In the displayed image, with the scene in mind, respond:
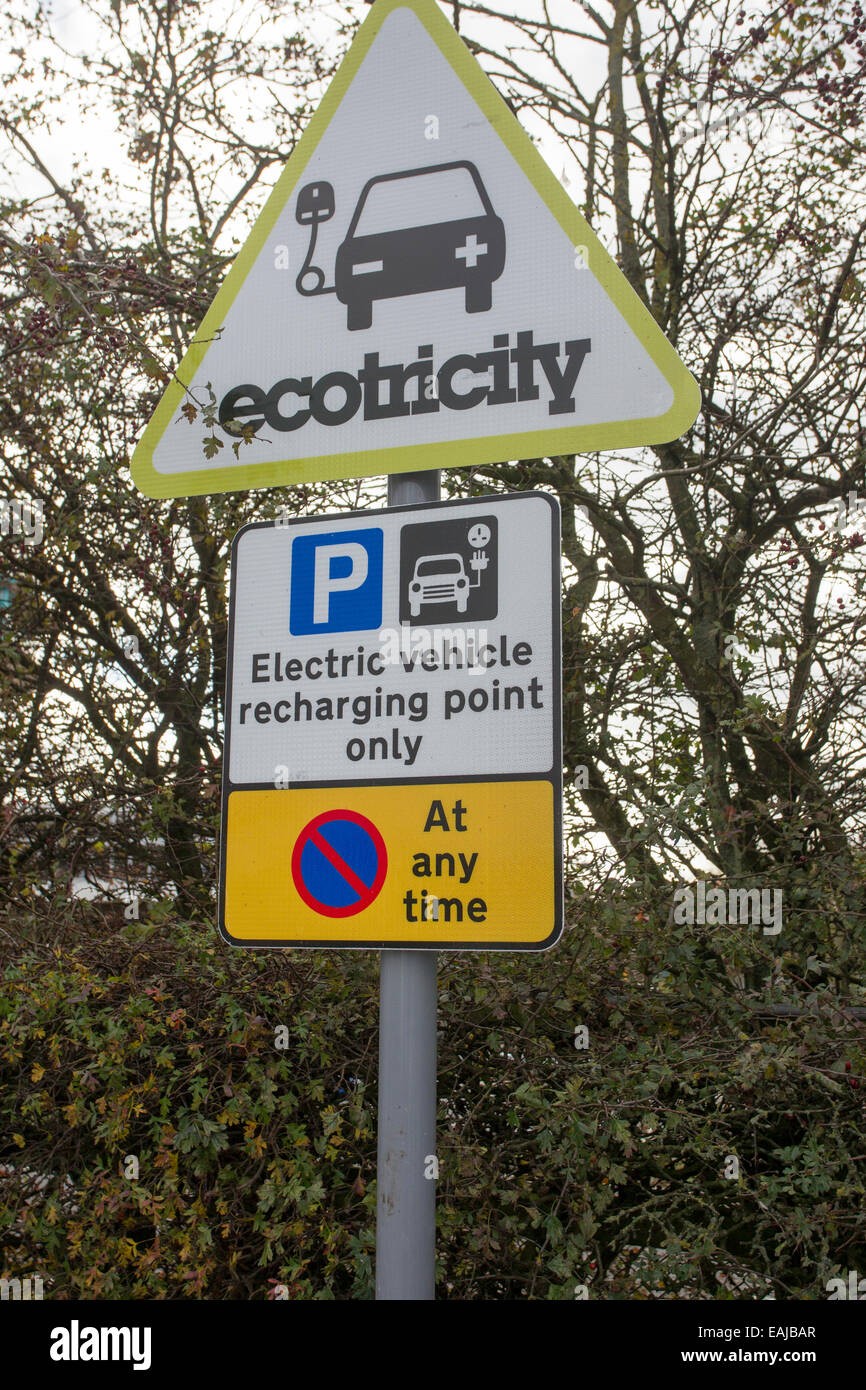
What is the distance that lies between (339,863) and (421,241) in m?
0.91

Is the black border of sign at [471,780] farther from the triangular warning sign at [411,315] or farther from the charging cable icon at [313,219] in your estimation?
the charging cable icon at [313,219]

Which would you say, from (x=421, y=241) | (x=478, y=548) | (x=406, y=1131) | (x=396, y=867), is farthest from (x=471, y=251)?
(x=406, y=1131)

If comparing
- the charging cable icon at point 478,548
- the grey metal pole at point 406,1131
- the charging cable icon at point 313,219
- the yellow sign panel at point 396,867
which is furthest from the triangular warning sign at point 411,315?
the grey metal pole at point 406,1131

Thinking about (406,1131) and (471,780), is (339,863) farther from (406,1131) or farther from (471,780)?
(406,1131)

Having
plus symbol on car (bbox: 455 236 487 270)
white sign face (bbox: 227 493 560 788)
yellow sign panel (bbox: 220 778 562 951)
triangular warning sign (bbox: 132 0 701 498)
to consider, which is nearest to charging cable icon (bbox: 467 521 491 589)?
white sign face (bbox: 227 493 560 788)

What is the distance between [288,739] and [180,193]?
213 inches

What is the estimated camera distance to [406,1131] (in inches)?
55.2

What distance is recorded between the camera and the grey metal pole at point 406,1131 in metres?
1.37

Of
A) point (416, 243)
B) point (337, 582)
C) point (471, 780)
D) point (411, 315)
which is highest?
point (416, 243)

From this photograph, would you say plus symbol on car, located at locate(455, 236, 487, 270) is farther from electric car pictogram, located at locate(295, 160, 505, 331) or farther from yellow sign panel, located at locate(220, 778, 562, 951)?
yellow sign panel, located at locate(220, 778, 562, 951)

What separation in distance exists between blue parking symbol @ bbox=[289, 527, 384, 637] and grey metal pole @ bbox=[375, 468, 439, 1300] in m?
0.46

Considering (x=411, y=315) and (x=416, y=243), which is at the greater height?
(x=416, y=243)

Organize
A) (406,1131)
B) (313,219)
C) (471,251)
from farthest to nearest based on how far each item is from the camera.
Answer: (313,219), (471,251), (406,1131)
